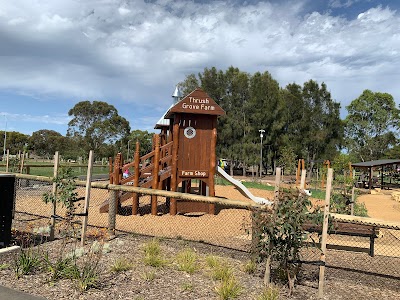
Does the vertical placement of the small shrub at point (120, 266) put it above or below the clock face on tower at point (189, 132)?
below

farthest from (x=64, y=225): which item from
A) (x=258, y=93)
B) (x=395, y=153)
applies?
(x=395, y=153)

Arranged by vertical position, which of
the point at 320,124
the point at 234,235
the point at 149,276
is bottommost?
the point at 234,235

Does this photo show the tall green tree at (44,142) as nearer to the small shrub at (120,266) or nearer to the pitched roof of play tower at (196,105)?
the pitched roof of play tower at (196,105)

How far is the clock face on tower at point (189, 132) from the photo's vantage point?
35.4ft

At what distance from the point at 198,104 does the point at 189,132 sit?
94 centimetres

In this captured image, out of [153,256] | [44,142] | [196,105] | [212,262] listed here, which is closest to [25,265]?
[153,256]

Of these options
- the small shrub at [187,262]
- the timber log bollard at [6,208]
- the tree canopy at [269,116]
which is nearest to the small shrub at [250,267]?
the small shrub at [187,262]

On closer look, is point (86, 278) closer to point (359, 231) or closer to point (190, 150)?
point (359, 231)

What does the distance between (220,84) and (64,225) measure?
40587 mm

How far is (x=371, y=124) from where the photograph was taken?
5681 centimetres

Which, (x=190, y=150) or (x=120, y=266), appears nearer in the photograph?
(x=120, y=266)

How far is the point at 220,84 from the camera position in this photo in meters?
46.0

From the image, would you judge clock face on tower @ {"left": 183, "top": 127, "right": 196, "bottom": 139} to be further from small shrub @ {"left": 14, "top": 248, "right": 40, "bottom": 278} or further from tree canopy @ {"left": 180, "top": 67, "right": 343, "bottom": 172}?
tree canopy @ {"left": 180, "top": 67, "right": 343, "bottom": 172}

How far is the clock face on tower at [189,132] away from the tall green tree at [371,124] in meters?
51.6
